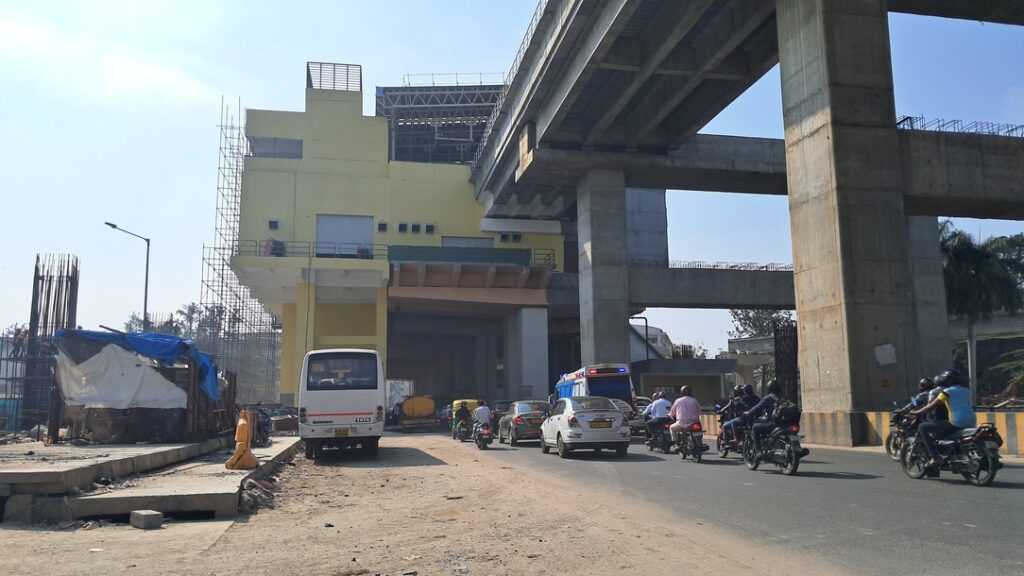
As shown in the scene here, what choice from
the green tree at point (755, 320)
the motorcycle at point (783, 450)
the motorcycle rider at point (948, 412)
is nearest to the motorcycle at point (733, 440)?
the motorcycle at point (783, 450)

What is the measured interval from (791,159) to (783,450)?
38.5ft

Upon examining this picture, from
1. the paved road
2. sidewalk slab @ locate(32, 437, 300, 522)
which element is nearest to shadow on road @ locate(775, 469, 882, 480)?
the paved road

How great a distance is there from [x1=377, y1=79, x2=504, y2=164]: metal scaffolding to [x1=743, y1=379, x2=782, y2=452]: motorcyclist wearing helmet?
46.2 meters

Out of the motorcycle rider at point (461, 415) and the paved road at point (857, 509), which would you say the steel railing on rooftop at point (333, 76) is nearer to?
the motorcycle rider at point (461, 415)

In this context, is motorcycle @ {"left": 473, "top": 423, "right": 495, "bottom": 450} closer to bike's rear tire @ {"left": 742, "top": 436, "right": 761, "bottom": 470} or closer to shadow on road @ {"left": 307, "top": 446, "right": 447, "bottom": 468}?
shadow on road @ {"left": 307, "top": 446, "right": 447, "bottom": 468}

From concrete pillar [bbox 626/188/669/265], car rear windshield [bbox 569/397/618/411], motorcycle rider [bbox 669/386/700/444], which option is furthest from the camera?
concrete pillar [bbox 626/188/669/265]

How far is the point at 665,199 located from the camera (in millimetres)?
50469

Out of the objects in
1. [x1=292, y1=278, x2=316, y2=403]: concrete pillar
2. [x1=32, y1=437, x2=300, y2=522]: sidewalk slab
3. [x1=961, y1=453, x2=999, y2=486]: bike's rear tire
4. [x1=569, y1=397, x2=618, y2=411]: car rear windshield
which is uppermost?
[x1=292, y1=278, x2=316, y2=403]: concrete pillar

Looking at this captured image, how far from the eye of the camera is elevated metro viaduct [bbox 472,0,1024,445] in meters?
20.0

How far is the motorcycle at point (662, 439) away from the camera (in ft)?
63.7

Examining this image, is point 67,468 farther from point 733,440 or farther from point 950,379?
point 733,440

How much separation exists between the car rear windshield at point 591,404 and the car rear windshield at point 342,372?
5055 millimetres

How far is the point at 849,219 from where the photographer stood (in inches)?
790

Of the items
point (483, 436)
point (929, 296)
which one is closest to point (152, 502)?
point (483, 436)
